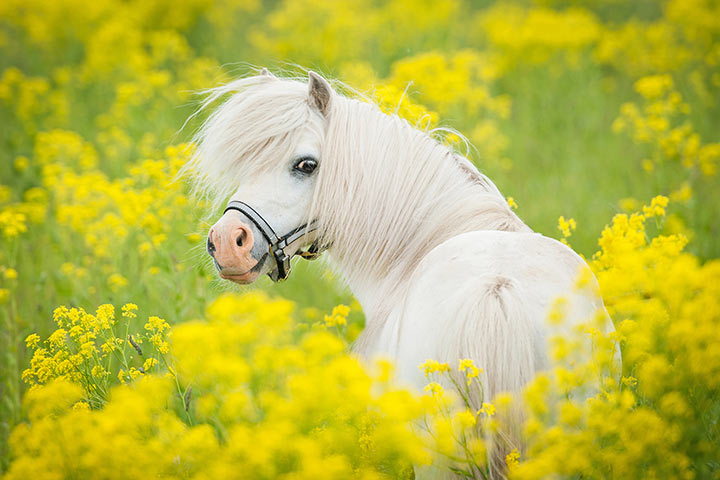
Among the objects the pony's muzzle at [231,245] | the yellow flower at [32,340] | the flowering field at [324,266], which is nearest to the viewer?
the flowering field at [324,266]

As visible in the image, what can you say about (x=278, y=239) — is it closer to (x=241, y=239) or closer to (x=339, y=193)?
(x=241, y=239)

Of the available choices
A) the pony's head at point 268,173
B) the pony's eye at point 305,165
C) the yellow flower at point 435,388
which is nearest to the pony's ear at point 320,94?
the pony's head at point 268,173

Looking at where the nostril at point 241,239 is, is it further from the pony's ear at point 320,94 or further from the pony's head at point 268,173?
the pony's ear at point 320,94

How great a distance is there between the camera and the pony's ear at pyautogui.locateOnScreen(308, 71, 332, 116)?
2.47m

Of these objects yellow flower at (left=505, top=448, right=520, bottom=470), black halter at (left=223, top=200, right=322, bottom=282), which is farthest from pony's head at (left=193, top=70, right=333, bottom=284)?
yellow flower at (left=505, top=448, right=520, bottom=470)

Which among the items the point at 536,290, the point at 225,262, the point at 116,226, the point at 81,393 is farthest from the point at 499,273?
the point at 116,226

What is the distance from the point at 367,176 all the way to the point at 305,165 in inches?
10.1

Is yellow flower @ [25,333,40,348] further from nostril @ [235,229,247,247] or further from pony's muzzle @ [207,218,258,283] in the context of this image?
nostril @ [235,229,247,247]

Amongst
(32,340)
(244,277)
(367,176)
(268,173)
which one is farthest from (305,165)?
(32,340)

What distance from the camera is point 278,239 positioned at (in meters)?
2.42

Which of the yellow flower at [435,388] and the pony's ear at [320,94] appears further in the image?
the pony's ear at [320,94]

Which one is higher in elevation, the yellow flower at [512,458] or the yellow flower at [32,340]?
the yellow flower at [512,458]

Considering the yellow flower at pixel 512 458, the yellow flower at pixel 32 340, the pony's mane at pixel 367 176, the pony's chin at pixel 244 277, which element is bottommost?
the yellow flower at pixel 32 340

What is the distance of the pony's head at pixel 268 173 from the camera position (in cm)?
233
